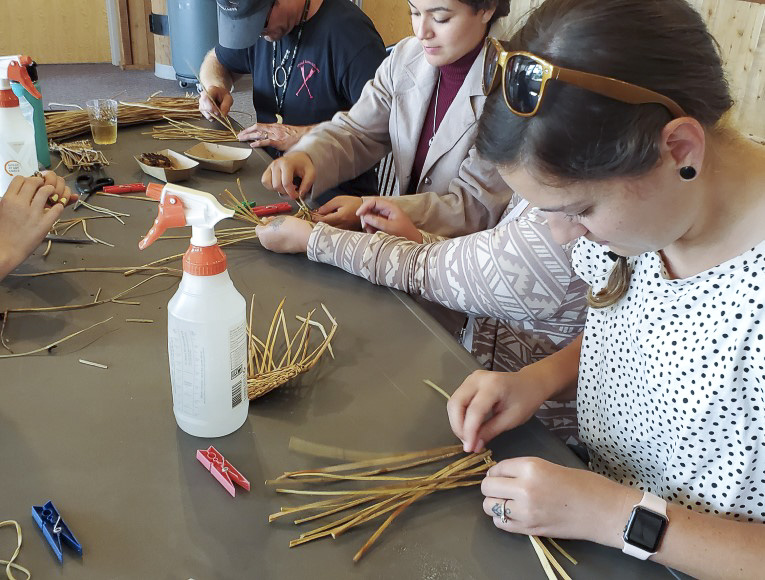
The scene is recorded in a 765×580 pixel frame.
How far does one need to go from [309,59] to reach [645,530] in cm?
205

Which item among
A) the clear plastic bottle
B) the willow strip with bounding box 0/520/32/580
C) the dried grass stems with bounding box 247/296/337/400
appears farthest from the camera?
the clear plastic bottle

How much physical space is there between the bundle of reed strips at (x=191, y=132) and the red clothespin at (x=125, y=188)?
455 millimetres

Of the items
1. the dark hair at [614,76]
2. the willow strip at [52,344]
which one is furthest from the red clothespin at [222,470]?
the dark hair at [614,76]

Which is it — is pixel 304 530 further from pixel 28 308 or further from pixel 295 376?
pixel 28 308

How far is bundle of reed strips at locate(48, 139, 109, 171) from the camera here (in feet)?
5.79

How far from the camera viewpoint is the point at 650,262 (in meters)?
0.96

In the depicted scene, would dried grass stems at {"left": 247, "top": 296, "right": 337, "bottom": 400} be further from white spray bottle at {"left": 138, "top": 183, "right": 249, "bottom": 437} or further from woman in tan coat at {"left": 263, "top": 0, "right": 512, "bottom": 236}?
woman in tan coat at {"left": 263, "top": 0, "right": 512, "bottom": 236}

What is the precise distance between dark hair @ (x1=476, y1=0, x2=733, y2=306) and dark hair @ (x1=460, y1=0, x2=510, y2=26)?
89 centimetres

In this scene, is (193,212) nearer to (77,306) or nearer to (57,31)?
(77,306)

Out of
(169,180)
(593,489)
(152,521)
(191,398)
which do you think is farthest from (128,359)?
(169,180)

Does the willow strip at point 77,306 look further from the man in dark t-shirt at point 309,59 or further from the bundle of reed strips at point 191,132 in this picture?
the man in dark t-shirt at point 309,59

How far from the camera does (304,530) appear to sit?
0.76 m

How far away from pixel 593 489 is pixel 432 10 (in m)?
1.24

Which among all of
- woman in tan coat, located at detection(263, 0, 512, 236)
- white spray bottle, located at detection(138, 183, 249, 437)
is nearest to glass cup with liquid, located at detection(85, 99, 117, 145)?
woman in tan coat, located at detection(263, 0, 512, 236)
